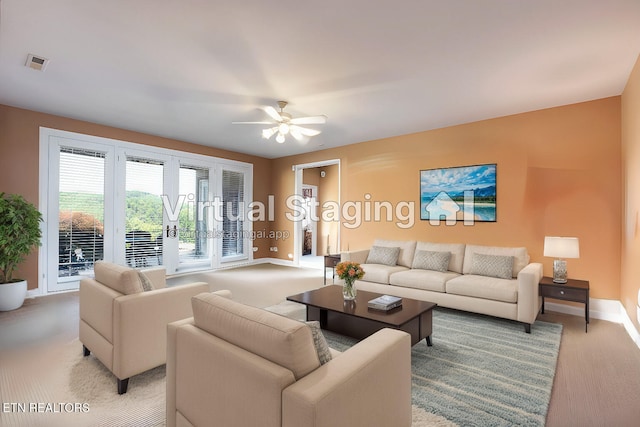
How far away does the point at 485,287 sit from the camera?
3.71m

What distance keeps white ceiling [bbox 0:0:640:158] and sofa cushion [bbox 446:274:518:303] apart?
2271mm

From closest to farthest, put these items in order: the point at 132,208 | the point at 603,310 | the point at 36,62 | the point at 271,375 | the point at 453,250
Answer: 1. the point at 271,375
2. the point at 36,62
3. the point at 603,310
4. the point at 453,250
5. the point at 132,208

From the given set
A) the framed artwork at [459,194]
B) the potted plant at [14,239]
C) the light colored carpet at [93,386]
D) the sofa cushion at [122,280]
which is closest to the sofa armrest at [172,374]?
the light colored carpet at [93,386]

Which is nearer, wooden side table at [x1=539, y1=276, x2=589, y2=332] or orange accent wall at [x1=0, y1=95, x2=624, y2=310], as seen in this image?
wooden side table at [x1=539, y1=276, x2=589, y2=332]

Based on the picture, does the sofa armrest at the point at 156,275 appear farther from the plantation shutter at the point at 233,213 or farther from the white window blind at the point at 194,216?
the plantation shutter at the point at 233,213

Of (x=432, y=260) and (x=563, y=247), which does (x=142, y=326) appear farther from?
(x=563, y=247)

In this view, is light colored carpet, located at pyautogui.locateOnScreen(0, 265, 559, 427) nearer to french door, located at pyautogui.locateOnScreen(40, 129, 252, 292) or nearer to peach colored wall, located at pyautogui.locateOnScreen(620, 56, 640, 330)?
peach colored wall, located at pyautogui.locateOnScreen(620, 56, 640, 330)

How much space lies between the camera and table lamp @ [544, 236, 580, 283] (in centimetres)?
356

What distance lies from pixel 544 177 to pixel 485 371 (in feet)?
9.90

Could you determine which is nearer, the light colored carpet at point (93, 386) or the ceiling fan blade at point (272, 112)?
the light colored carpet at point (93, 386)

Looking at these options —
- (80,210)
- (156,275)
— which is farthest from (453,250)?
(80,210)

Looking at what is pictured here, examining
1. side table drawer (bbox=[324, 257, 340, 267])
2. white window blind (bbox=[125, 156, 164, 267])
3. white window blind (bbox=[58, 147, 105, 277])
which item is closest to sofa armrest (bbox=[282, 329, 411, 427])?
side table drawer (bbox=[324, 257, 340, 267])

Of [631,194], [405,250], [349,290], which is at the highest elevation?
[631,194]

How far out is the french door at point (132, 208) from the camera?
15.8 feet
